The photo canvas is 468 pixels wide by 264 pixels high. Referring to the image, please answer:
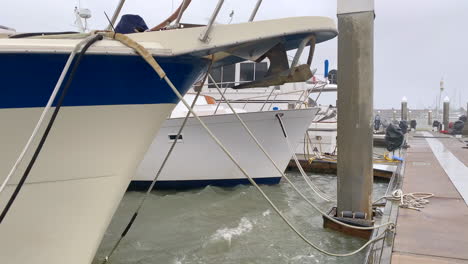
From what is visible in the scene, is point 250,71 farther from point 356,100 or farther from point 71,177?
point 71,177

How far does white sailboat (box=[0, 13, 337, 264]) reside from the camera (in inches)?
101

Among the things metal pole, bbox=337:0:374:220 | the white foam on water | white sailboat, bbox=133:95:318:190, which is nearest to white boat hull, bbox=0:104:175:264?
the white foam on water

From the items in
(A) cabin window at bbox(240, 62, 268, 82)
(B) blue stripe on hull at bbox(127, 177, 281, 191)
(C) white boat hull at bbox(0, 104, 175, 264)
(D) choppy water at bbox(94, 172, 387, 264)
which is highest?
(A) cabin window at bbox(240, 62, 268, 82)

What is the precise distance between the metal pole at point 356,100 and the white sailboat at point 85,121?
2235 mm

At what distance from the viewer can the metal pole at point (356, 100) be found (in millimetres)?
5121

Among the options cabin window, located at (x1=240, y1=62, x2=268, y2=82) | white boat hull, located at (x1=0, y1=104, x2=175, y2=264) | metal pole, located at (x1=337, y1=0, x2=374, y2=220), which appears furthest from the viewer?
cabin window, located at (x1=240, y1=62, x2=268, y2=82)

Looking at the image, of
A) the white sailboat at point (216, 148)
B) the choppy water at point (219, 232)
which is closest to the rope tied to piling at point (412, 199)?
the choppy water at point (219, 232)

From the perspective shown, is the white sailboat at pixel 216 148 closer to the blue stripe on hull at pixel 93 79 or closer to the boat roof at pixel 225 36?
the blue stripe on hull at pixel 93 79

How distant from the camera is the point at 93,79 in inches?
107

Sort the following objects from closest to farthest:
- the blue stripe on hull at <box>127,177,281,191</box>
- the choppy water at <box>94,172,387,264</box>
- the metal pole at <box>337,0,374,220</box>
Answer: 1. the choppy water at <box>94,172,387,264</box>
2. the metal pole at <box>337,0,374,220</box>
3. the blue stripe on hull at <box>127,177,281,191</box>

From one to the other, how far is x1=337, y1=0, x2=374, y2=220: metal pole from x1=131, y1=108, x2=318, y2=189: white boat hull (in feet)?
10.4

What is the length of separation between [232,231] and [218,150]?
293cm

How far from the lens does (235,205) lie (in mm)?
7523

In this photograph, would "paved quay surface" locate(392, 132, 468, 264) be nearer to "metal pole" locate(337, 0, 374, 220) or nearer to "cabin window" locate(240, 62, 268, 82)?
"metal pole" locate(337, 0, 374, 220)
